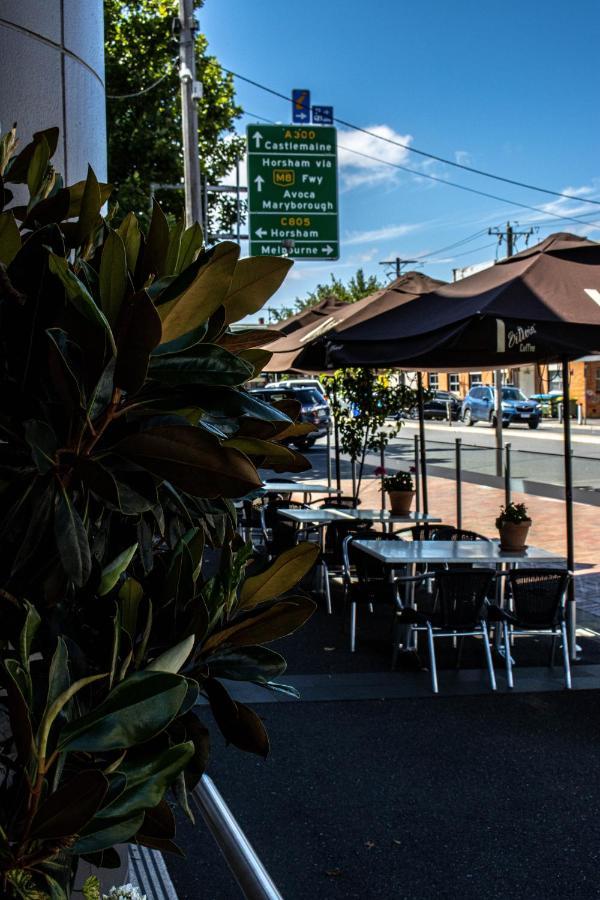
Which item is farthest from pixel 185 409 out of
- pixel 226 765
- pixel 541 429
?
pixel 541 429

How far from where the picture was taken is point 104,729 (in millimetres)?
1169

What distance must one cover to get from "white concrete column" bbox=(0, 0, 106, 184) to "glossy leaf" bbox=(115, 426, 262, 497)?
207 cm

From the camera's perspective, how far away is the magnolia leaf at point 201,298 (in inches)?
52.0

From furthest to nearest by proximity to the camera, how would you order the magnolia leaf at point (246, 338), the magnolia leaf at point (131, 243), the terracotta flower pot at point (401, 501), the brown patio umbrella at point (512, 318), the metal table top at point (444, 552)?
1. the terracotta flower pot at point (401, 501)
2. the metal table top at point (444, 552)
3. the brown patio umbrella at point (512, 318)
4. the magnolia leaf at point (246, 338)
5. the magnolia leaf at point (131, 243)

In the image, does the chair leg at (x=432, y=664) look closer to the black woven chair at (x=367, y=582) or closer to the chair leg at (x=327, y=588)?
the black woven chair at (x=367, y=582)

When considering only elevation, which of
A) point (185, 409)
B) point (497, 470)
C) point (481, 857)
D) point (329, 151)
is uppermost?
point (329, 151)

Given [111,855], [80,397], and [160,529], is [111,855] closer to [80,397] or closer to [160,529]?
[160,529]

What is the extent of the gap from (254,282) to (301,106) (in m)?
14.9

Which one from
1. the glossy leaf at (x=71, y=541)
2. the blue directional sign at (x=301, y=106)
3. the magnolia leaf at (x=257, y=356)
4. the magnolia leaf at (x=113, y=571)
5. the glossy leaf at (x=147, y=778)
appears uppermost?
the blue directional sign at (x=301, y=106)

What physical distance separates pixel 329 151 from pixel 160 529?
47.7ft

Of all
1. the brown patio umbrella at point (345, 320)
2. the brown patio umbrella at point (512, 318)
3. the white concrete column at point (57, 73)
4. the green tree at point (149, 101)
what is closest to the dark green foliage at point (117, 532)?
the white concrete column at point (57, 73)

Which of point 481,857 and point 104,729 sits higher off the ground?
point 104,729

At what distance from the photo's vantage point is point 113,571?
135 cm

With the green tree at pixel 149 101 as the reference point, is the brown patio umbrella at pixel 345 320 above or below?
below
